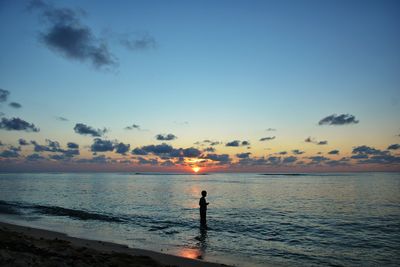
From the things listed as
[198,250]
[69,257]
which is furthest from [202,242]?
[69,257]

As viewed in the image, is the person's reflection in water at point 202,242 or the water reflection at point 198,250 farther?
Answer: the person's reflection in water at point 202,242

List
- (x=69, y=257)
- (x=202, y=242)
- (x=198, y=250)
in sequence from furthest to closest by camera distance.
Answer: (x=202, y=242) < (x=198, y=250) < (x=69, y=257)

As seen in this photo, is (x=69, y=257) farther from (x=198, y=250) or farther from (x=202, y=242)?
(x=202, y=242)

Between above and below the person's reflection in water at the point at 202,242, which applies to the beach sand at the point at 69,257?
above

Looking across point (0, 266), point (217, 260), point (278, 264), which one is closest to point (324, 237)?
point (278, 264)

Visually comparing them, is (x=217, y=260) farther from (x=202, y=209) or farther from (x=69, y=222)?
(x=69, y=222)

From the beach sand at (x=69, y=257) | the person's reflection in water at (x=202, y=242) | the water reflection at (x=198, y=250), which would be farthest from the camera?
the person's reflection in water at (x=202, y=242)

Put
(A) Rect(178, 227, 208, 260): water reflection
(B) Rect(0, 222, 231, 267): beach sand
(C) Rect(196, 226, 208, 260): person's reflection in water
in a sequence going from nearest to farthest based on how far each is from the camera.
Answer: (B) Rect(0, 222, 231, 267): beach sand, (A) Rect(178, 227, 208, 260): water reflection, (C) Rect(196, 226, 208, 260): person's reflection in water

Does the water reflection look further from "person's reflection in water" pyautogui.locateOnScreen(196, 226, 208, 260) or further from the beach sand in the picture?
the beach sand

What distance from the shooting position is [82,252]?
587 inches

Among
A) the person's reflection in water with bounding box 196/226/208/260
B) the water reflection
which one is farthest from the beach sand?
the person's reflection in water with bounding box 196/226/208/260

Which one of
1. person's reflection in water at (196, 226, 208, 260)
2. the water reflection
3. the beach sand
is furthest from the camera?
person's reflection in water at (196, 226, 208, 260)

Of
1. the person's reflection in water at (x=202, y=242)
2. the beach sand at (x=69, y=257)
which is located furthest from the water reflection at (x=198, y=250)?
the beach sand at (x=69, y=257)

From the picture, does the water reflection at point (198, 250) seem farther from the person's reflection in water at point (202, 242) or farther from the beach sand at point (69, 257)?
the beach sand at point (69, 257)
